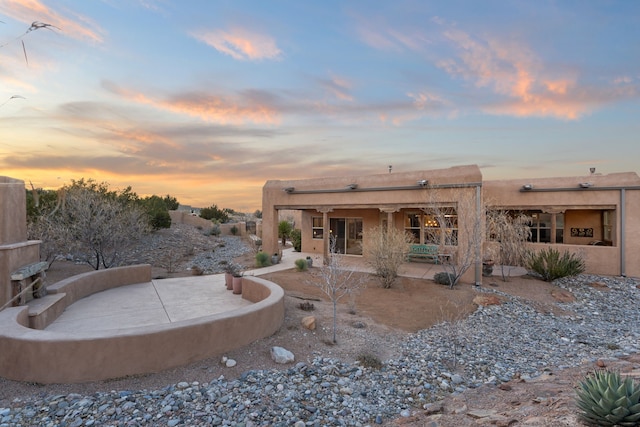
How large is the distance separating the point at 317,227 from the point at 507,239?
10115 millimetres

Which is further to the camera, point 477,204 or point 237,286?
point 477,204

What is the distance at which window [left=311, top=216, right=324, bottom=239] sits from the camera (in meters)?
20.0

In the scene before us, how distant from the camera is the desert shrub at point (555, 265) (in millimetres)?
12461

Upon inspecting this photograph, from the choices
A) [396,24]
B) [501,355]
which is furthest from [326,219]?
[501,355]

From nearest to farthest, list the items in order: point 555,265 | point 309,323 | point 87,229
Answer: point 309,323 < point 87,229 < point 555,265

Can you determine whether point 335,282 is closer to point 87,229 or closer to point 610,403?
point 610,403

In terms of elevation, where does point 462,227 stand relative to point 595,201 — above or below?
below

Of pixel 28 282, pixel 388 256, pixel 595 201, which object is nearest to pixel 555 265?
pixel 595 201

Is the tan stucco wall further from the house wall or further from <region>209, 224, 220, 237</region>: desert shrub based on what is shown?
<region>209, 224, 220, 237</region>: desert shrub

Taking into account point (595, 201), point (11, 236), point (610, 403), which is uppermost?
point (595, 201)

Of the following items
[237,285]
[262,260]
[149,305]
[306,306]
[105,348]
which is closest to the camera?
[105,348]

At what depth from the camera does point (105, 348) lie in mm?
4898

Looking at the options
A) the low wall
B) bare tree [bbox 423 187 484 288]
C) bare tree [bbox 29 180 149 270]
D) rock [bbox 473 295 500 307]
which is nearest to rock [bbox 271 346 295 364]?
the low wall

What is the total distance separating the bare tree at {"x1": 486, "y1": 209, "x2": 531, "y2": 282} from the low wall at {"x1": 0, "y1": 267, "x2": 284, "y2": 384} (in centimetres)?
1149
